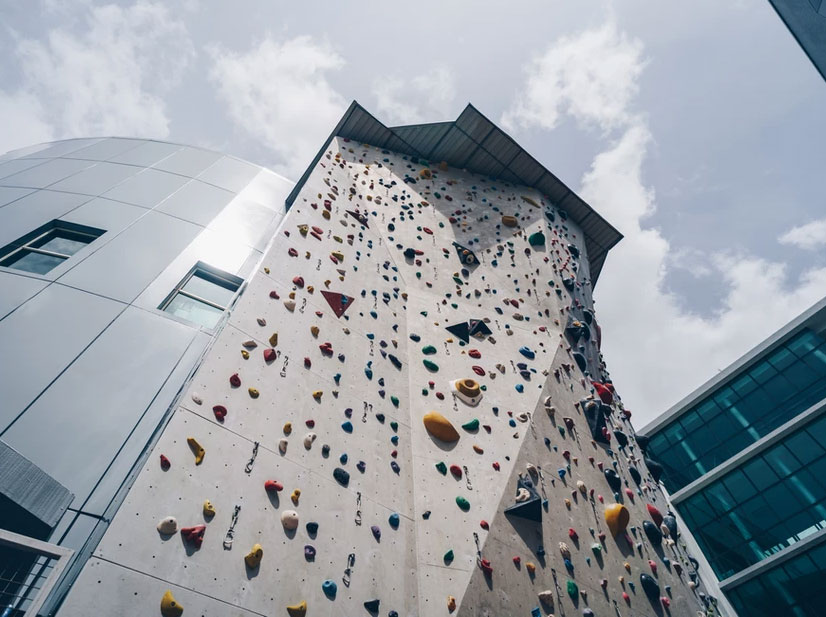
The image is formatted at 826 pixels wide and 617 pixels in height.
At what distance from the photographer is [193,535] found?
4.35 m

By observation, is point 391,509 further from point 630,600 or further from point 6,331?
point 6,331

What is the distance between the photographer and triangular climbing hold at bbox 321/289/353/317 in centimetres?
816

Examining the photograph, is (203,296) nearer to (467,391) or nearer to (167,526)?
(167,526)

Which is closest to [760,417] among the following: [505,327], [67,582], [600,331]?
[600,331]

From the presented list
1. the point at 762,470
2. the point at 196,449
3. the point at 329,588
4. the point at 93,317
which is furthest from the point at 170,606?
the point at 762,470

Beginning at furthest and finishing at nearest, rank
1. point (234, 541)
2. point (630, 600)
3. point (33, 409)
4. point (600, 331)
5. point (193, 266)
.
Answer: point (600, 331)
point (193, 266)
point (630, 600)
point (33, 409)
point (234, 541)

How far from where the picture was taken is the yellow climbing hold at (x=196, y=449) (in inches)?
193

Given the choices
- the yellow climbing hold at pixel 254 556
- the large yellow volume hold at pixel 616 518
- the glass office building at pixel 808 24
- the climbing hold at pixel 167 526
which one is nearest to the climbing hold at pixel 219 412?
the climbing hold at pixel 167 526

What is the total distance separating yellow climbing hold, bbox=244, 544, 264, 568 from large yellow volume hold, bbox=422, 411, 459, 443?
11.6ft

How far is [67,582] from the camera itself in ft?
12.7

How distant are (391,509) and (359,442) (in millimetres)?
1068

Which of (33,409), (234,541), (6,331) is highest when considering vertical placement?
(6,331)

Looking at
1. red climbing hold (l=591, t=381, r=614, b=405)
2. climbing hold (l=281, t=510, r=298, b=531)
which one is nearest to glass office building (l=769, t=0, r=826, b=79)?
red climbing hold (l=591, t=381, r=614, b=405)

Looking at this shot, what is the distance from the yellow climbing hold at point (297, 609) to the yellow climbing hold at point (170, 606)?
1.10 metres
